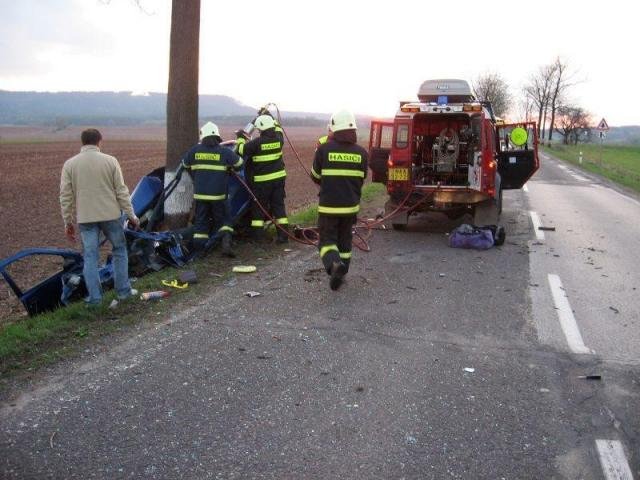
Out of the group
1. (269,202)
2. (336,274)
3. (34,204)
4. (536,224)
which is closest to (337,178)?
(336,274)

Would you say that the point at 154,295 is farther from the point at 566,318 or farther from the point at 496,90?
the point at 496,90

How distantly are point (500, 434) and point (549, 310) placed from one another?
282cm

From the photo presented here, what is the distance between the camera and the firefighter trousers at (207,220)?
796 centimetres

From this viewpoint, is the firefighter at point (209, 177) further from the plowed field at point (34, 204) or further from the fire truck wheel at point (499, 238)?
the fire truck wheel at point (499, 238)

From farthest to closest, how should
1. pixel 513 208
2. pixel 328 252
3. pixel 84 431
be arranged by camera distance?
pixel 513 208, pixel 328 252, pixel 84 431

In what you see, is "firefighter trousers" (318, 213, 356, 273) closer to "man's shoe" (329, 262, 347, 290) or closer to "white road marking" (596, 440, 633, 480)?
"man's shoe" (329, 262, 347, 290)

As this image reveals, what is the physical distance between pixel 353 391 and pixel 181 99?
566 centimetres

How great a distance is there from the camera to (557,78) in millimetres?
81938

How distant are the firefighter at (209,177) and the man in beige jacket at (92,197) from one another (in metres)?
2.10

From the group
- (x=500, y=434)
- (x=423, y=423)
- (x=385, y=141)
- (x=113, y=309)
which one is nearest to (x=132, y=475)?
(x=423, y=423)

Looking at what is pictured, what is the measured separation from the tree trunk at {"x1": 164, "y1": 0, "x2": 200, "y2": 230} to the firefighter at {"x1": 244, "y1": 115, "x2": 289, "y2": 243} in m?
0.91

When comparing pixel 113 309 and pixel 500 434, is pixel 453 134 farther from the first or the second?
pixel 500 434

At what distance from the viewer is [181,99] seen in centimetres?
830

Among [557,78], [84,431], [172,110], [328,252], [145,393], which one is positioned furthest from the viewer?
[557,78]
